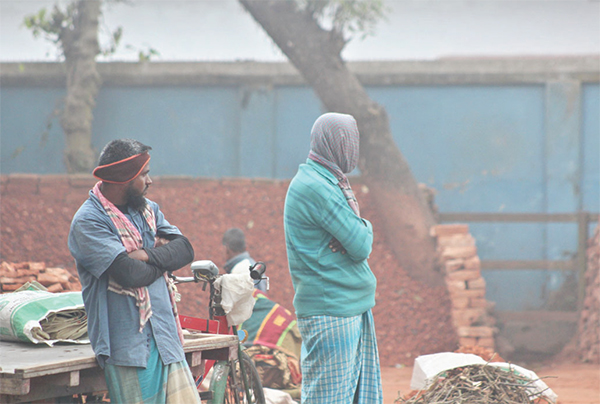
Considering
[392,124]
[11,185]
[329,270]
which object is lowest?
[329,270]

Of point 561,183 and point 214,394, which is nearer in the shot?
point 214,394

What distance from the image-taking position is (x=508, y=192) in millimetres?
9625

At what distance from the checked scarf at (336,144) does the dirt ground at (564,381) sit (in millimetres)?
2947

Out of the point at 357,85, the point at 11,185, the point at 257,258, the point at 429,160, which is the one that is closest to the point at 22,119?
the point at 11,185

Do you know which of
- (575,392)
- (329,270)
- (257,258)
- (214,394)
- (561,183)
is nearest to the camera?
(329,270)

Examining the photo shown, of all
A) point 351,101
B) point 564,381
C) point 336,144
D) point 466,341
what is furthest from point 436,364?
point 351,101

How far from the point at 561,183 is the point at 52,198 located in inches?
271

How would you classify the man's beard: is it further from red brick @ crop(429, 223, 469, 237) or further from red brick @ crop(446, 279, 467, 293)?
red brick @ crop(429, 223, 469, 237)

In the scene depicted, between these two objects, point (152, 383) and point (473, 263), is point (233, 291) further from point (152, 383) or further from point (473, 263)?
point (473, 263)

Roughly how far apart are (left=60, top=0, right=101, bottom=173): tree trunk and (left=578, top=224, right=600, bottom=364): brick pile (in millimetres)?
6701

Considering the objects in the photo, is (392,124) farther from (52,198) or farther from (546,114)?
(52,198)

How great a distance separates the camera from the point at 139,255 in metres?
2.66

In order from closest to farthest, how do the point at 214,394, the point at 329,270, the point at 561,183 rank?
the point at 329,270 < the point at 214,394 < the point at 561,183

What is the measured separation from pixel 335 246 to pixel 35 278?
3.23 metres
